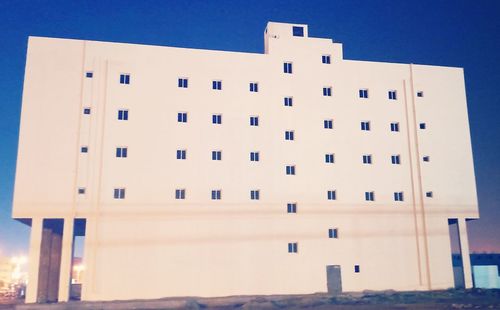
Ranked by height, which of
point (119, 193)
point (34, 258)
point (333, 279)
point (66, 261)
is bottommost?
point (333, 279)

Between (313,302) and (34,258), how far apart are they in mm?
13473

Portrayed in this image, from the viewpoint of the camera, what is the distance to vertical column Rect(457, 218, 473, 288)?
26812mm

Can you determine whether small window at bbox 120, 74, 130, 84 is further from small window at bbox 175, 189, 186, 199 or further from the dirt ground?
the dirt ground

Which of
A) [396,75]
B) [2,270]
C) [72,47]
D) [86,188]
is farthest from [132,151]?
[2,270]

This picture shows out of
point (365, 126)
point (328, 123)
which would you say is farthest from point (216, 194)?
point (365, 126)

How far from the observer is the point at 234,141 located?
1003 inches

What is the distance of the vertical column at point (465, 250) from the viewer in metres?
26.8

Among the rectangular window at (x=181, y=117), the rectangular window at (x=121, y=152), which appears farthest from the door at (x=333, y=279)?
the rectangular window at (x=121, y=152)

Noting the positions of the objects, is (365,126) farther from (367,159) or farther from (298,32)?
(298,32)

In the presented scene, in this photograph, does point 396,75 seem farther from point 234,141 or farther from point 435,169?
point 234,141

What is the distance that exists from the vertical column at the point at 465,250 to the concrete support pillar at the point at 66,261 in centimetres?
2124

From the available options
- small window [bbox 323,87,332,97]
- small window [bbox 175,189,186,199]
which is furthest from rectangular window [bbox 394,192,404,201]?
small window [bbox 175,189,186,199]

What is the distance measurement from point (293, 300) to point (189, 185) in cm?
780

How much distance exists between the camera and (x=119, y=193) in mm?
23750
